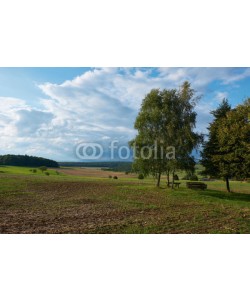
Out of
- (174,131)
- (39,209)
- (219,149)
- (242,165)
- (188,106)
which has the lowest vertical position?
(39,209)

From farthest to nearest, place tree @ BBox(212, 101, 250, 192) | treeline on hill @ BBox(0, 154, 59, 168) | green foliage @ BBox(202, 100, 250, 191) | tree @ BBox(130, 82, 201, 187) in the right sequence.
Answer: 1. treeline on hill @ BBox(0, 154, 59, 168)
2. tree @ BBox(130, 82, 201, 187)
3. green foliage @ BBox(202, 100, 250, 191)
4. tree @ BBox(212, 101, 250, 192)

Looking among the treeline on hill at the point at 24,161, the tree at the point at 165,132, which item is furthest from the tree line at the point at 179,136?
the treeline on hill at the point at 24,161

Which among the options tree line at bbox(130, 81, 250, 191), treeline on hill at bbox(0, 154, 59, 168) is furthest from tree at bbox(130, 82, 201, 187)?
treeline on hill at bbox(0, 154, 59, 168)

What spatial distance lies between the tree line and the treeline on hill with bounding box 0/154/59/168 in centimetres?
6287

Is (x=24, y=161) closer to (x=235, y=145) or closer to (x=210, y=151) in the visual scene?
(x=210, y=151)

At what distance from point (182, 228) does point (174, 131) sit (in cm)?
1903

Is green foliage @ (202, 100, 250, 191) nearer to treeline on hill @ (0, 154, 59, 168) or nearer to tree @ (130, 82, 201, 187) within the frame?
tree @ (130, 82, 201, 187)

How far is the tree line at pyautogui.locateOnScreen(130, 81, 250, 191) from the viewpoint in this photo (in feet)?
91.1

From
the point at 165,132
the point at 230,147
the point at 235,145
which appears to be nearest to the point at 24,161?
the point at 165,132

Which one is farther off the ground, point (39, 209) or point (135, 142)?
point (135, 142)

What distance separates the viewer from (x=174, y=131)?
29.6 metres

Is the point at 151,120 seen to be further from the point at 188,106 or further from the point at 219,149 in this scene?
the point at 219,149

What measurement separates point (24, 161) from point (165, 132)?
7035 centimetres

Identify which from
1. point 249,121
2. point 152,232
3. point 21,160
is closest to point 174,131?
point 249,121
